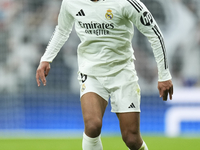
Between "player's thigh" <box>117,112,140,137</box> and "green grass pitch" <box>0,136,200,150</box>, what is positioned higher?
"player's thigh" <box>117,112,140,137</box>

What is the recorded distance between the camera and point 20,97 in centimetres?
781

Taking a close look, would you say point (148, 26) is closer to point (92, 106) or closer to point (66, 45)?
point (92, 106)

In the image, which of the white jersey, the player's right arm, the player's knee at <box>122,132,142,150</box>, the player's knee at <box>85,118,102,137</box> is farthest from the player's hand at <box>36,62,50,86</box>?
the player's knee at <box>122,132,142,150</box>

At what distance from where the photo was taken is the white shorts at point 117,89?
11.1 feet

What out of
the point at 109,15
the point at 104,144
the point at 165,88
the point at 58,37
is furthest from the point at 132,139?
the point at 104,144

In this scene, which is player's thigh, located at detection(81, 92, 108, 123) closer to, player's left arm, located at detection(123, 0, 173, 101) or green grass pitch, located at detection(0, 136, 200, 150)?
player's left arm, located at detection(123, 0, 173, 101)

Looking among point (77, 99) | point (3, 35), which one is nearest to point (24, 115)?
point (77, 99)

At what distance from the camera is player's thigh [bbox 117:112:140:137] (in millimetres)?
3324

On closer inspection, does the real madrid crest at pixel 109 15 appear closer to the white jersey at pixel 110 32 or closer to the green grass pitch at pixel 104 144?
the white jersey at pixel 110 32

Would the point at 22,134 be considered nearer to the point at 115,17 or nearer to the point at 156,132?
the point at 156,132

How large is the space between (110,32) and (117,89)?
0.47m

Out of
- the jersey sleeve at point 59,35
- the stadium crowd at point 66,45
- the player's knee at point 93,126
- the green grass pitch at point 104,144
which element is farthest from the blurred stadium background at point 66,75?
the player's knee at point 93,126

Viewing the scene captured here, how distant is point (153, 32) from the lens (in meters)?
3.24

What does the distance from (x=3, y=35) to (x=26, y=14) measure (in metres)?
0.60
